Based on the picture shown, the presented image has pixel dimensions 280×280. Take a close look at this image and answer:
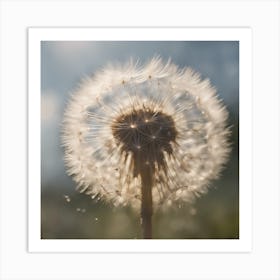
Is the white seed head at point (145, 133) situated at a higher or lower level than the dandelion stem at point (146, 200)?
higher

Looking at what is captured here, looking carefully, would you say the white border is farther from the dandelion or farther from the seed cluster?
the seed cluster

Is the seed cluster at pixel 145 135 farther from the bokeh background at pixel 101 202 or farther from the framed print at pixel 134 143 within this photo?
the bokeh background at pixel 101 202
